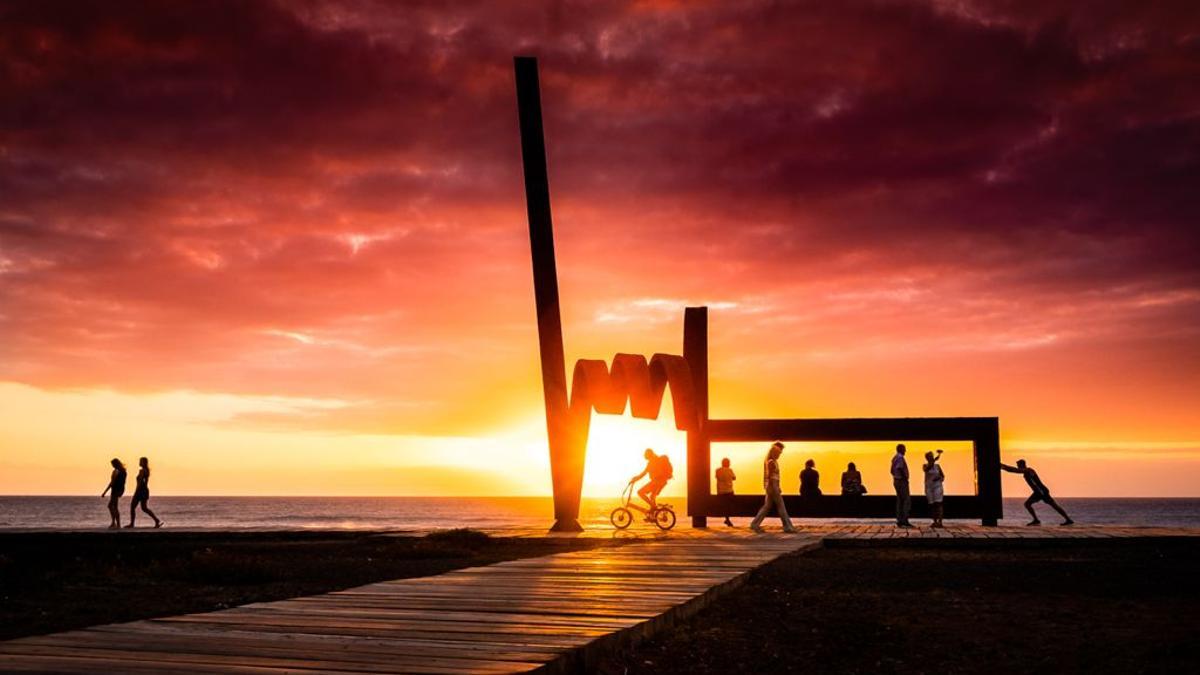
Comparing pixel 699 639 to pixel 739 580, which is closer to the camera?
pixel 699 639

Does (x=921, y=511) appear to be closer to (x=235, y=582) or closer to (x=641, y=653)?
(x=235, y=582)

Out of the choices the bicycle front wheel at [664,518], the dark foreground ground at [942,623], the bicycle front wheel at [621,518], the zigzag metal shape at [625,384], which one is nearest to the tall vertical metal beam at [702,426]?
the bicycle front wheel at [664,518]

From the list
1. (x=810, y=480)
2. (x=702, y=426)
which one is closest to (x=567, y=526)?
(x=702, y=426)

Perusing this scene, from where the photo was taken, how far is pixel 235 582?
44.6 feet

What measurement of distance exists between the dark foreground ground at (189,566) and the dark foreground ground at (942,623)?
5201 millimetres

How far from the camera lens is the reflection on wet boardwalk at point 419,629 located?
16.9 feet

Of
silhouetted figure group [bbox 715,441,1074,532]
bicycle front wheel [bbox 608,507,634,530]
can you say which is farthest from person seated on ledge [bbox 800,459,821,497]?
bicycle front wheel [bbox 608,507,634,530]

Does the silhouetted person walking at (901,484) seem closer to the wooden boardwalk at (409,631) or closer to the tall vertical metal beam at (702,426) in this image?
the tall vertical metal beam at (702,426)

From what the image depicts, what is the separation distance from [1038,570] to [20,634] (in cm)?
1377

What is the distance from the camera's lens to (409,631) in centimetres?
632

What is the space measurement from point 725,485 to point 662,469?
2.97m

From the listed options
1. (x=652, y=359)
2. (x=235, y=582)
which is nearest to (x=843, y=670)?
(x=235, y=582)

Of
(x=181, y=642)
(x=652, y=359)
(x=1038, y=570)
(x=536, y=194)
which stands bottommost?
(x=1038, y=570)

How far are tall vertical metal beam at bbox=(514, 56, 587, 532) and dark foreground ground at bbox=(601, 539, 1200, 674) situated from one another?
7800 mm
